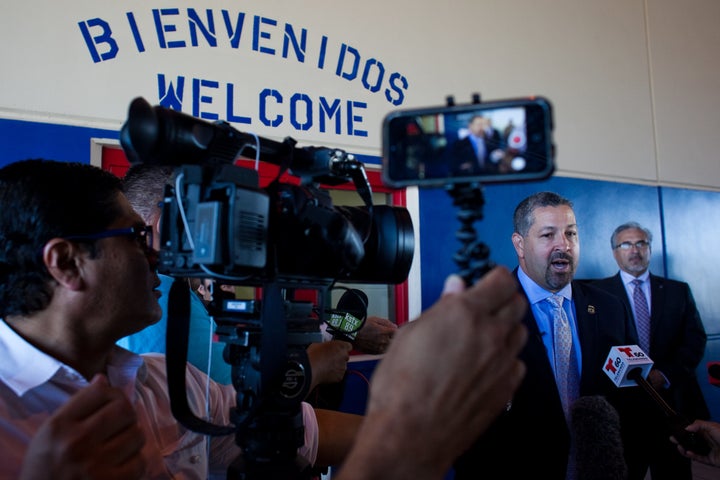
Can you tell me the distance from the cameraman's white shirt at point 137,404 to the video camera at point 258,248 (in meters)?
0.15

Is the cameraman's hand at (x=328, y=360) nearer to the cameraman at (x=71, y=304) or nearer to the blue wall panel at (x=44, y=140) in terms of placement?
the cameraman at (x=71, y=304)

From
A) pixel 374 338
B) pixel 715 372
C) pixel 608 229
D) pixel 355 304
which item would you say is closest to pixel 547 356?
pixel 715 372

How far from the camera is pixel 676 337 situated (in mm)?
3045

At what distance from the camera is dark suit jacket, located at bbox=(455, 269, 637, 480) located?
1.54m

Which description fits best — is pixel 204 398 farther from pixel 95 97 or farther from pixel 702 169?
pixel 702 169

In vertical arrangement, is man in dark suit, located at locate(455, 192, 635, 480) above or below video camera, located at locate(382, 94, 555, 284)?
below

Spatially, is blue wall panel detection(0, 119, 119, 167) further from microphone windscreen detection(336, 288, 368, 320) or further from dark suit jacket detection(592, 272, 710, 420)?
dark suit jacket detection(592, 272, 710, 420)

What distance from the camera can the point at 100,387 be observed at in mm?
634

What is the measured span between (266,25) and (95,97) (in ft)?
2.51

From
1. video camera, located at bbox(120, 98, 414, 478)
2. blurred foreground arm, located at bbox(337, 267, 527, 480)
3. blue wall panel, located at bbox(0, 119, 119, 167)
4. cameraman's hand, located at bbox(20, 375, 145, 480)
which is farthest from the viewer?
blue wall panel, located at bbox(0, 119, 119, 167)

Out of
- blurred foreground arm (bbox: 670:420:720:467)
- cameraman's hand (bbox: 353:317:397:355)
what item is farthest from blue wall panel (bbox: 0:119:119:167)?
blurred foreground arm (bbox: 670:420:720:467)

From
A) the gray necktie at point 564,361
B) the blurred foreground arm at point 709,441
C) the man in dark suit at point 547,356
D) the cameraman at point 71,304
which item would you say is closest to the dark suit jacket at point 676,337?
the man in dark suit at point 547,356

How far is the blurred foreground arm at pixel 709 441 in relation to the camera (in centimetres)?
117

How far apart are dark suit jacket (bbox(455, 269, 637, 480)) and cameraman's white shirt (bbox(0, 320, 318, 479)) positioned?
707mm
